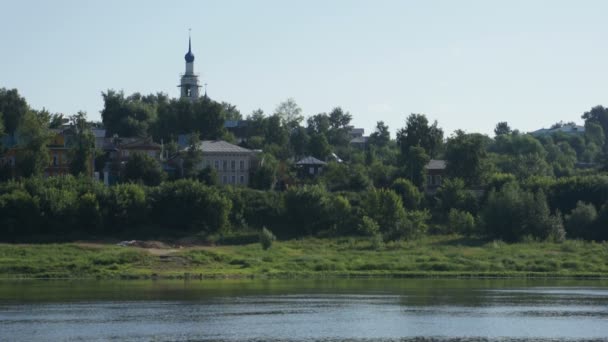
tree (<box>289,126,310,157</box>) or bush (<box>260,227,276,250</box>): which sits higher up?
tree (<box>289,126,310,157</box>)

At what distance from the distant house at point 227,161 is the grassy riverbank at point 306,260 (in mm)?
34435

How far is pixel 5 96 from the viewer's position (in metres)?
154

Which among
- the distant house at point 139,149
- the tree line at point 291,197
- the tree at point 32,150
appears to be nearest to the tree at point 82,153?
the tree line at point 291,197

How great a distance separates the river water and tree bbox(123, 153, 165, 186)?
143 feet

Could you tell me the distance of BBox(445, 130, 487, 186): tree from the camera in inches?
5782

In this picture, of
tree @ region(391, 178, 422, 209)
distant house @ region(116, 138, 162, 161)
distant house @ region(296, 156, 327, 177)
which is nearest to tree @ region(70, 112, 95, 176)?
distant house @ region(116, 138, 162, 161)

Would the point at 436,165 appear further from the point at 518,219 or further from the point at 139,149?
the point at 139,149

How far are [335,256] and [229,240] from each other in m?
14.7

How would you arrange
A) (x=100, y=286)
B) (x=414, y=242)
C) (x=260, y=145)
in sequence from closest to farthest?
(x=100, y=286), (x=414, y=242), (x=260, y=145)

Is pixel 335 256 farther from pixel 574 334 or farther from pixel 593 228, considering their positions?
pixel 574 334

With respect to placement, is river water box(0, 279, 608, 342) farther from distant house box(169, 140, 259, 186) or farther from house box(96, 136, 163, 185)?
distant house box(169, 140, 259, 186)

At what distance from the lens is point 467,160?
482 feet

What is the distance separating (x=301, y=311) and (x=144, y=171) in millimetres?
67085

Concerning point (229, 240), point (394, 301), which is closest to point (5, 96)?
point (229, 240)
